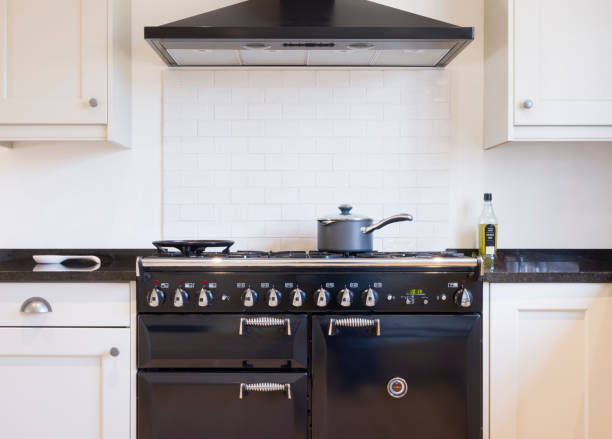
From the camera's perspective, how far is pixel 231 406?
5.20 feet

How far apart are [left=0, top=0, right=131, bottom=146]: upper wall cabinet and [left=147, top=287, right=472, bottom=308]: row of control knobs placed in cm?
86

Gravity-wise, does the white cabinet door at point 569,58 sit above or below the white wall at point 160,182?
above

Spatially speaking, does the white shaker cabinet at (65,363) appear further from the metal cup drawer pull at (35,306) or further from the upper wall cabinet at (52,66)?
the upper wall cabinet at (52,66)

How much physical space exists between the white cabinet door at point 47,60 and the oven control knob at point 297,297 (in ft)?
3.71

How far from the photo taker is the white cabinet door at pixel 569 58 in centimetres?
187

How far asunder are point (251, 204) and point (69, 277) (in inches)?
34.4

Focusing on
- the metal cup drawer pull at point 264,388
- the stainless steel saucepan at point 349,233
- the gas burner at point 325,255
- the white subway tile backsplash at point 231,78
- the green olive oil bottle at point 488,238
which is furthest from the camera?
the white subway tile backsplash at point 231,78

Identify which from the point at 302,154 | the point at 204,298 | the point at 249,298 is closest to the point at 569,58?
the point at 302,154

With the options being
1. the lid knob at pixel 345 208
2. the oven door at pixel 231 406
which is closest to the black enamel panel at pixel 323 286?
the oven door at pixel 231 406

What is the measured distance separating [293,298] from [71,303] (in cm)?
79

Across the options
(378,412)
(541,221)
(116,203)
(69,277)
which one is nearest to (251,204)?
(116,203)

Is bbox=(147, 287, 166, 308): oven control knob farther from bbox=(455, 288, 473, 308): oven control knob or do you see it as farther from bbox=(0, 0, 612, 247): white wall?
bbox=(455, 288, 473, 308): oven control knob

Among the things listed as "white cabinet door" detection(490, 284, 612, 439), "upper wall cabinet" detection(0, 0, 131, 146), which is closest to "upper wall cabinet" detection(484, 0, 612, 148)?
"white cabinet door" detection(490, 284, 612, 439)

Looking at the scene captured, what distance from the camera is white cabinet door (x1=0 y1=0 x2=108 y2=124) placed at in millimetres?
1892
